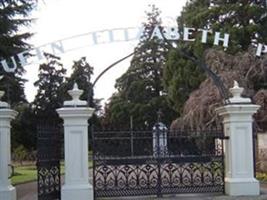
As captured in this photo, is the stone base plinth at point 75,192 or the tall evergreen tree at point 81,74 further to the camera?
the tall evergreen tree at point 81,74

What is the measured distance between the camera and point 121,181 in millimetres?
16531

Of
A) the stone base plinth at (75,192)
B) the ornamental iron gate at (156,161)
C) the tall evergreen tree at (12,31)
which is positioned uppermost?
the tall evergreen tree at (12,31)

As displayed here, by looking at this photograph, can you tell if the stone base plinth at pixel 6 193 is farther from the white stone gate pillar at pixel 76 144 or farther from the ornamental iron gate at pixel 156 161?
the ornamental iron gate at pixel 156 161

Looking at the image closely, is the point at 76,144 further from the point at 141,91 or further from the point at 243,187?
the point at 141,91

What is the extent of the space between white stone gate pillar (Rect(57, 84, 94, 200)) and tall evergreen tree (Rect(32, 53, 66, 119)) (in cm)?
4695

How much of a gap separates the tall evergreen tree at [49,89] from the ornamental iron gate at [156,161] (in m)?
46.0

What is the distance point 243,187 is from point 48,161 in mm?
5102

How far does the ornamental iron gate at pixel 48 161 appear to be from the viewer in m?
14.9


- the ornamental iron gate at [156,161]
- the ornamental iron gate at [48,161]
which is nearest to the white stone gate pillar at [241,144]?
the ornamental iron gate at [156,161]

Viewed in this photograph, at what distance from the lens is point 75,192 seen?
14.8 metres

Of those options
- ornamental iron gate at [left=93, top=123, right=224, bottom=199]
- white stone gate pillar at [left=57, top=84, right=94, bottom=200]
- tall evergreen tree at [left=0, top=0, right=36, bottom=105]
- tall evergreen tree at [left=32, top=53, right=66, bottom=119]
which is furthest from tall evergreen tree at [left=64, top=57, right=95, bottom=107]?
white stone gate pillar at [left=57, top=84, right=94, bottom=200]

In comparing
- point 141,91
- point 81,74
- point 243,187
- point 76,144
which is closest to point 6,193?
point 76,144

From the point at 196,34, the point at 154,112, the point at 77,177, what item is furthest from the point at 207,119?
the point at 154,112

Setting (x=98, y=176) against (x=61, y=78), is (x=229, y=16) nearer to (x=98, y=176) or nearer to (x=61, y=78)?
(x=98, y=176)
